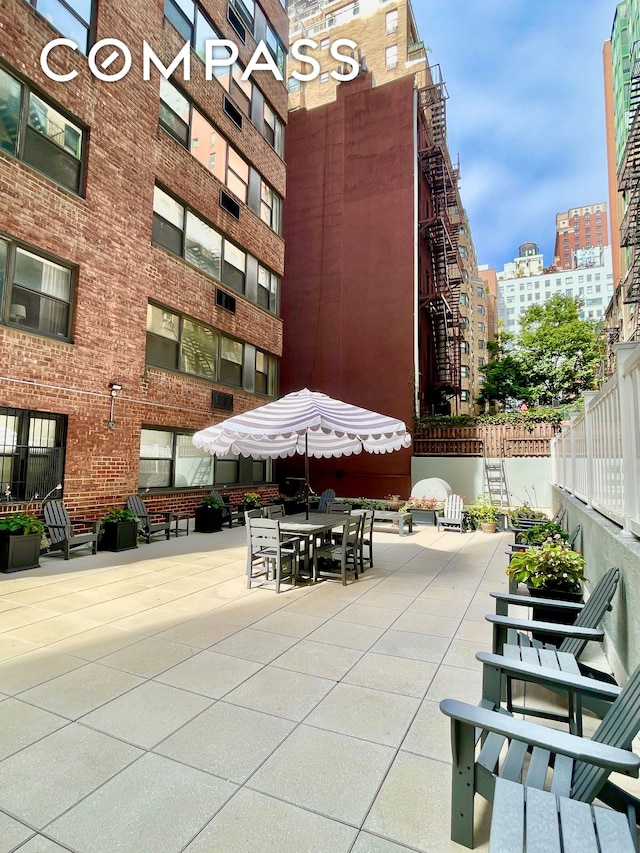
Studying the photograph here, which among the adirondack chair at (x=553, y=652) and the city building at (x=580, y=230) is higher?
the city building at (x=580, y=230)

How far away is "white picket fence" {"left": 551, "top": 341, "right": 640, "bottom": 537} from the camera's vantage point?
9.15 feet

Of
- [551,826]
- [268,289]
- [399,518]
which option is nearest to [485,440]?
[399,518]

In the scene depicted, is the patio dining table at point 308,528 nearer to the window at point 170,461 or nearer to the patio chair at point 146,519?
the patio chair at point 146,519

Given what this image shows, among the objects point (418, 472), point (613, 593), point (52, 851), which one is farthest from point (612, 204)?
point (52, 851)

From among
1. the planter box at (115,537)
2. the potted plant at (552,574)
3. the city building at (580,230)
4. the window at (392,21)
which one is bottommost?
the planter box at (115,537)

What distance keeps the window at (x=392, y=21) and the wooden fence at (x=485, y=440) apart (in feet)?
67.5

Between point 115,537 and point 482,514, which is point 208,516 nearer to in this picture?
point 115,537

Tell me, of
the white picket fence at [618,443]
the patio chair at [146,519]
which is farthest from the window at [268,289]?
the white picket fence at [618,443]

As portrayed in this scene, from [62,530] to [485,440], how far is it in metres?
13.2

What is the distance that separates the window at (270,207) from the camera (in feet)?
53.3

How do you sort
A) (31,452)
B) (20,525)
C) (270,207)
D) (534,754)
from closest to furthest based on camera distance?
(534,754), (20,525), (31,452), (270,207)

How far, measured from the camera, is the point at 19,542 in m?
6.93

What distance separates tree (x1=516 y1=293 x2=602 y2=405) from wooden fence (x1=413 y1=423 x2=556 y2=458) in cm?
1299

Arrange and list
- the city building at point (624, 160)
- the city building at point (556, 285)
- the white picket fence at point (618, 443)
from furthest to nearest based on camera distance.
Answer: the city building at point (556, 285), the city building at point (624, 160), the white picket fence at point (618, 443)
